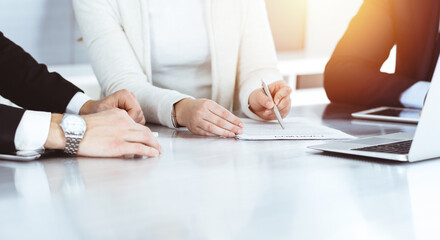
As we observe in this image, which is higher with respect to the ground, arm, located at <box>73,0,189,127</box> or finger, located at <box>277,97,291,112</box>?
arm, located at <box>73,0,189,127</box>

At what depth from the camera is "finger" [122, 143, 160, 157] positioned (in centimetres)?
118

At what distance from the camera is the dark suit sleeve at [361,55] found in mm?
2098

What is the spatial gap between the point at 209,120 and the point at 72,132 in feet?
1.24

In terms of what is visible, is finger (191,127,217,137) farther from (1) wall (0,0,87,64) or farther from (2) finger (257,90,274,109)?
(1) wall (0,0,87,64)

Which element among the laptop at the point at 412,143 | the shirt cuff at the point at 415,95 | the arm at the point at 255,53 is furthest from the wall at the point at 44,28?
the laptop at the point at 412,143

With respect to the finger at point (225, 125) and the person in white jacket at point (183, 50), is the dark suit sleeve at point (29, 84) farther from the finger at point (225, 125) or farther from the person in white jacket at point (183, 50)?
the finger at point (225, 125)

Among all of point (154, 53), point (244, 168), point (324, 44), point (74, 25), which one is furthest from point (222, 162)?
point (324, 44)

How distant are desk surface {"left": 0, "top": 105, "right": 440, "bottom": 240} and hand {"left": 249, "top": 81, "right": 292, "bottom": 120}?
0.37 metres

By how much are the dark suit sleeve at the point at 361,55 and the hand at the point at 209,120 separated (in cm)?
77

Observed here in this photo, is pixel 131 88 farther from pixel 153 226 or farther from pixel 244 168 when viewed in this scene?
pixel 153 226

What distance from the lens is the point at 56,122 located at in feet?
3.94

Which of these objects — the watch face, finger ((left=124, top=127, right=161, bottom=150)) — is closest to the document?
finger ((left=124, top=127, right=161, bottom=150))

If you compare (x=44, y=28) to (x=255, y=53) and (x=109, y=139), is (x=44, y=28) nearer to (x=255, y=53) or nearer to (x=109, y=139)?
(x=255, y=53)

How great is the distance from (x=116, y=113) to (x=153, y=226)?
20.4 inches
